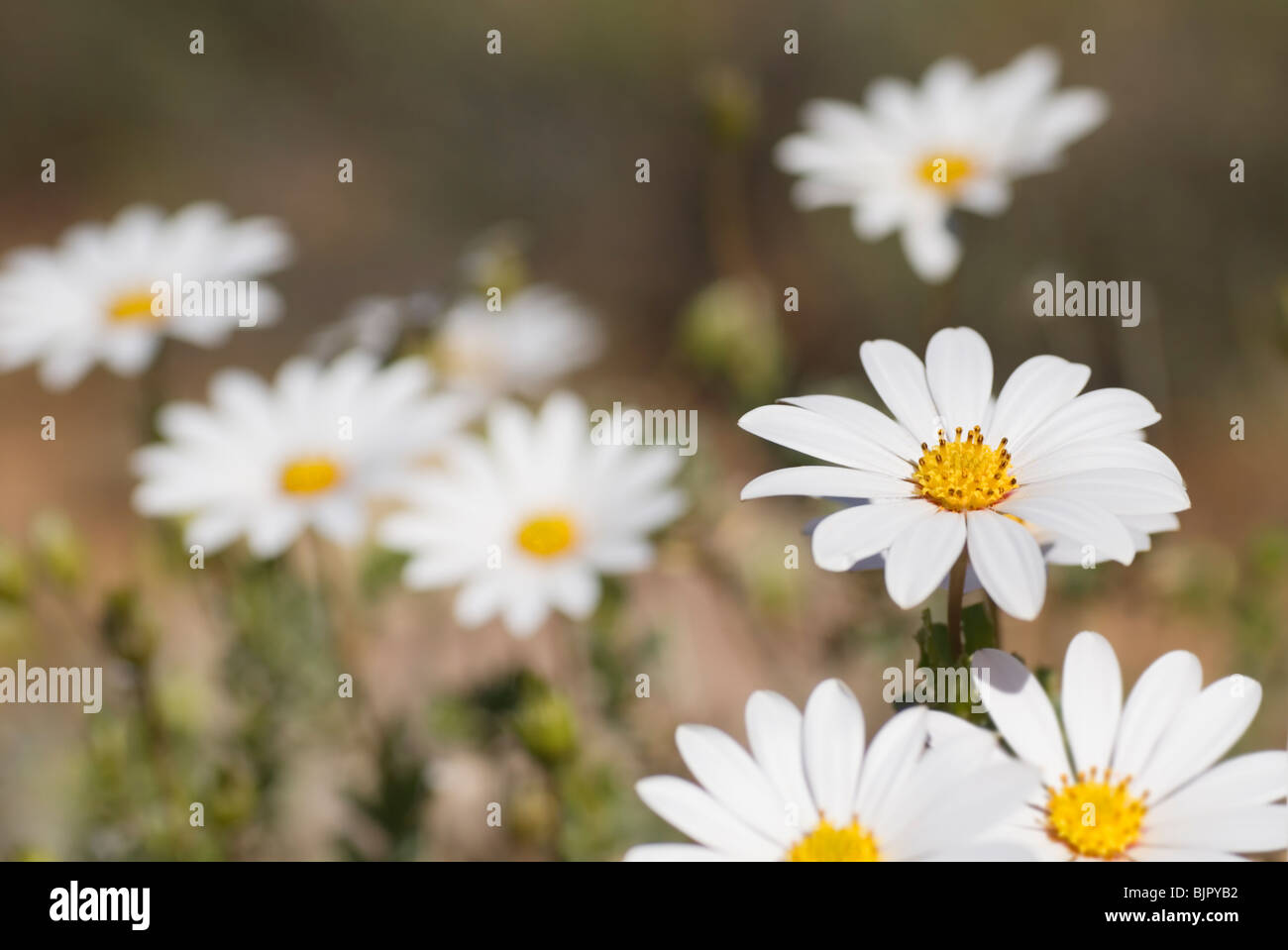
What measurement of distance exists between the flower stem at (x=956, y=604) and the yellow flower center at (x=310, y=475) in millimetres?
1203

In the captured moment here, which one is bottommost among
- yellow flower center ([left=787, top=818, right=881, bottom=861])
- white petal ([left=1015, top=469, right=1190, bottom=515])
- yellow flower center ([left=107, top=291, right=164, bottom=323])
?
yellow flower center ([left=787, top=818, right=881, bottom=861])

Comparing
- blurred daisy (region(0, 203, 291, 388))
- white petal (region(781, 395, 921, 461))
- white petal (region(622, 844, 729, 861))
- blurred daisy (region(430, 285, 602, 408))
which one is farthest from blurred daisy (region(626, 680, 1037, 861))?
blurred daisy (region(430, 285, 602, 408))

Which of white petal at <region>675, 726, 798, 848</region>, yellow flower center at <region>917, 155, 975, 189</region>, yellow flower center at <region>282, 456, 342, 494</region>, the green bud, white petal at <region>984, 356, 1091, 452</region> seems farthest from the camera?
yellow flower center at <region>917, 155, 975, 189</region>

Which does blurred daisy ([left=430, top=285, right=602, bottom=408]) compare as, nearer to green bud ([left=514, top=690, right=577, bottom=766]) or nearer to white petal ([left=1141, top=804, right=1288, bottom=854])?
green bud ([left=514, top=690, right=577, bottom=766])

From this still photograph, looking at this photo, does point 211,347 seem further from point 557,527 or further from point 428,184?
point 557,527

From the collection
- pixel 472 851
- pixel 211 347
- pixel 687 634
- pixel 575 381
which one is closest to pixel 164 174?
pixel 211 347

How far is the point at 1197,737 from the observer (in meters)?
0.89

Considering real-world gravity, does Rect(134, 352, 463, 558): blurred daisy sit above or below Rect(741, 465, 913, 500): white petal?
above

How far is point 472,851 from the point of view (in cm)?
229

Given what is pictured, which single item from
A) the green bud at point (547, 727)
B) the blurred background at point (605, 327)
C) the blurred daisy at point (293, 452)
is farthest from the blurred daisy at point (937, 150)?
the green bud at point (547, 727)

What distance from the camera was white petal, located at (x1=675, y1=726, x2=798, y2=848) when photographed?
2.89 ft

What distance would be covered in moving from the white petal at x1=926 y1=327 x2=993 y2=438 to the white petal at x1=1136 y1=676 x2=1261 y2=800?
0.29m

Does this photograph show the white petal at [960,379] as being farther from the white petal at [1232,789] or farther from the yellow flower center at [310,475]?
the yellow flower center at [310,475]

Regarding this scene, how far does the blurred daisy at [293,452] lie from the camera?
5.87ft
